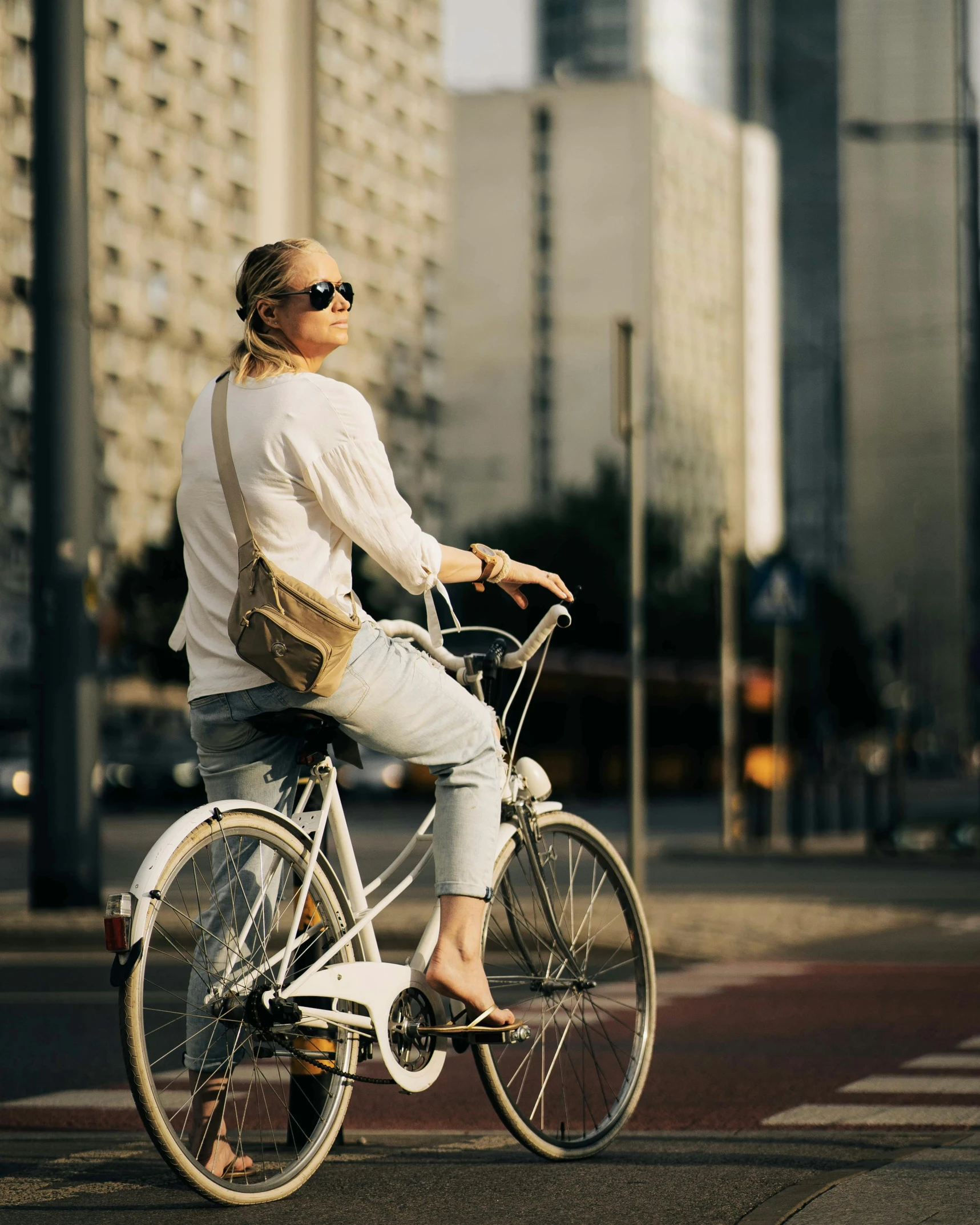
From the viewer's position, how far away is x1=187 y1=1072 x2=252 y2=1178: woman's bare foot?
4270mm

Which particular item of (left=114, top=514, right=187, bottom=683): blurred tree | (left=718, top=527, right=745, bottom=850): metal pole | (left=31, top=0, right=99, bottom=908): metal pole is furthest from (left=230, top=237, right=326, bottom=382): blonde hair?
(left=114, top=514, right=187, bottom=683): blurred tree

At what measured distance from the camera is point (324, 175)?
8962 cm

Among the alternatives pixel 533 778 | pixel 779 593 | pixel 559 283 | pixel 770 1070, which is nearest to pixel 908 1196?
pixel 533 778

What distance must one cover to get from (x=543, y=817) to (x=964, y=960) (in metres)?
5.89

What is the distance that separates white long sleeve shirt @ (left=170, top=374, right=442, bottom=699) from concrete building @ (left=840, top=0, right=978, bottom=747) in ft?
436

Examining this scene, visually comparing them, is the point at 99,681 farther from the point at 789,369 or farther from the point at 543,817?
the point at 789,369

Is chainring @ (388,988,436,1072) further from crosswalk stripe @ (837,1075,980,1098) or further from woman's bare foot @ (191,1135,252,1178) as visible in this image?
crosswalk stripe @ (837,1075,980,1098)

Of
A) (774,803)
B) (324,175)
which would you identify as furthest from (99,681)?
(324,175)

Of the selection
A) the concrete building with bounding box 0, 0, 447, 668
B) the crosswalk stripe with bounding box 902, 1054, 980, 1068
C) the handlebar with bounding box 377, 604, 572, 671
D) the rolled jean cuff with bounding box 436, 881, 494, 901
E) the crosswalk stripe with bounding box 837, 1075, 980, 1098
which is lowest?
Result: the crosswalk stripe with bounding box 902, 1054, 980, 1068

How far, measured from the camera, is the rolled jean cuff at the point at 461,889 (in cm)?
460

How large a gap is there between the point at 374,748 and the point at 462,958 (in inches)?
19.8

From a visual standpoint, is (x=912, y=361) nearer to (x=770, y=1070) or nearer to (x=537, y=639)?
(x=770, y=1070)

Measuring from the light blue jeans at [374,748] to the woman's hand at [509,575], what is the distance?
0.65 feet

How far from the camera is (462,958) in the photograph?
4.61 m
